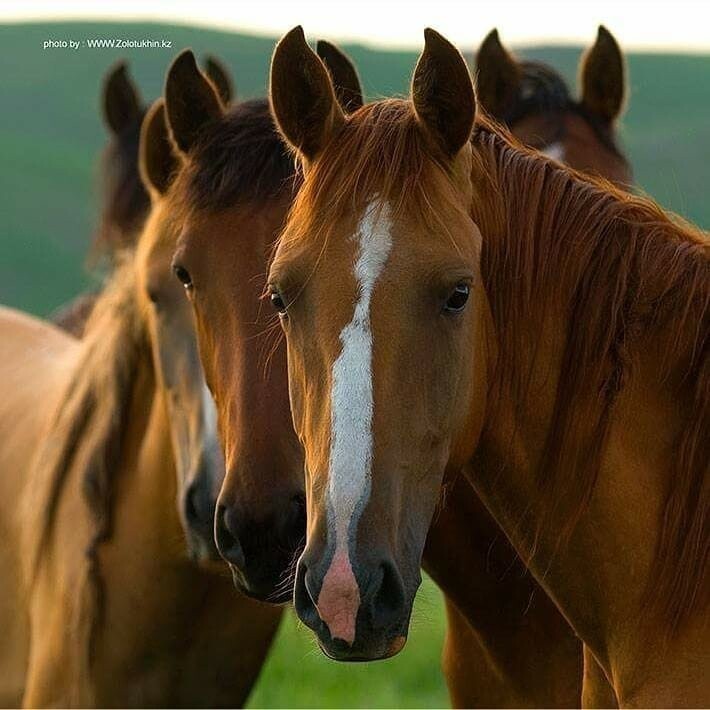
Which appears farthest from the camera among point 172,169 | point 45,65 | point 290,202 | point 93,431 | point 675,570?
point 45,65

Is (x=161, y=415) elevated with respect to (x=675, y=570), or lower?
lower

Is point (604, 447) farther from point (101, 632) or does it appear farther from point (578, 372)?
point (101, 632)

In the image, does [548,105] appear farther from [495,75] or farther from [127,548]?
[127,548]

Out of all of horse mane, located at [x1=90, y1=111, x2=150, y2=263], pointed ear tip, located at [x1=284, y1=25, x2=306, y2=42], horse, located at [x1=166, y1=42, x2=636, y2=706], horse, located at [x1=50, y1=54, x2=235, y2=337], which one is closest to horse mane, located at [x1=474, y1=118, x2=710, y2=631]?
pointed ear tip, located at [x1=284, y1=25, x2=306, y2=42]

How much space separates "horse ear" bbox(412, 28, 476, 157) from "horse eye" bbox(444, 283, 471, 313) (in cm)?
33

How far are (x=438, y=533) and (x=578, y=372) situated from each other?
1.13 m

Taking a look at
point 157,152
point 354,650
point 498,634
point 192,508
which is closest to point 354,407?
point 354,650

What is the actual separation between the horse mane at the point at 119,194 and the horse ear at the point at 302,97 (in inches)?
130

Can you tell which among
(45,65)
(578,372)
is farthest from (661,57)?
(578,372)

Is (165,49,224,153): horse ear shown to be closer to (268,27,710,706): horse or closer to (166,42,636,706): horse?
(166,42,636,706): horse

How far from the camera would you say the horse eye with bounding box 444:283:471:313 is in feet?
8.29

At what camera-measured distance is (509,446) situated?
2.76 metres

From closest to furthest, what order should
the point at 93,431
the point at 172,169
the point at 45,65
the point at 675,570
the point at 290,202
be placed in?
the point at 675,570, the point at 290,202, the point at 172,169, the point at 93,431, the point at 45,65

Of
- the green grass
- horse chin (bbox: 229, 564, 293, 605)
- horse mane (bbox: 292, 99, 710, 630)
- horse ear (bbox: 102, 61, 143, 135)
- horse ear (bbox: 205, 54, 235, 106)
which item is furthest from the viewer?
the green grass
